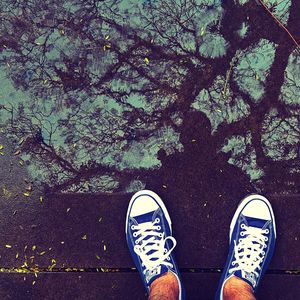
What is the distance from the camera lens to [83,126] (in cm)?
271

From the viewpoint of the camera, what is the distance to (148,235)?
2725 mm

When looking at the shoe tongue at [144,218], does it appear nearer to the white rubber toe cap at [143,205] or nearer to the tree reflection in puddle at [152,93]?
the white rubber toe cap at [143,205]

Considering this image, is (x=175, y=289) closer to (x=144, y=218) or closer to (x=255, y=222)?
(x=144, y=218)

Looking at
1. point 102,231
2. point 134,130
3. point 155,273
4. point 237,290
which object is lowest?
point 237,290

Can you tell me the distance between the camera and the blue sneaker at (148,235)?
2662mm

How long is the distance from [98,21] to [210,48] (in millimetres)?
690

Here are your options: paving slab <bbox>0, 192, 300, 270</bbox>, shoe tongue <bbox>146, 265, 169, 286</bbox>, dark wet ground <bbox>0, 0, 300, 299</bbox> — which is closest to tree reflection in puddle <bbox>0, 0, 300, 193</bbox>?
dark wet ground <bbox>0, 0, 300, 299</bbox>

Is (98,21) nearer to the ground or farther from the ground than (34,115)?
farther from the ground

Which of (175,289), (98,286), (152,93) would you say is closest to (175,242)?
(175,289)

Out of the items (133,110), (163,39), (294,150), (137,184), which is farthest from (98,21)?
(294,150)

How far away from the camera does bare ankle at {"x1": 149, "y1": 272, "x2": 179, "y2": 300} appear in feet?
8.25

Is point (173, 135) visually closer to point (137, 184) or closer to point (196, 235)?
point (137, 184)

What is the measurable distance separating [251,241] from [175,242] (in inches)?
18.2

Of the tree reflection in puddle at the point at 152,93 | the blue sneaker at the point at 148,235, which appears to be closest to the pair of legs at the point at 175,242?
the blue sneaker at the point at 148,235
